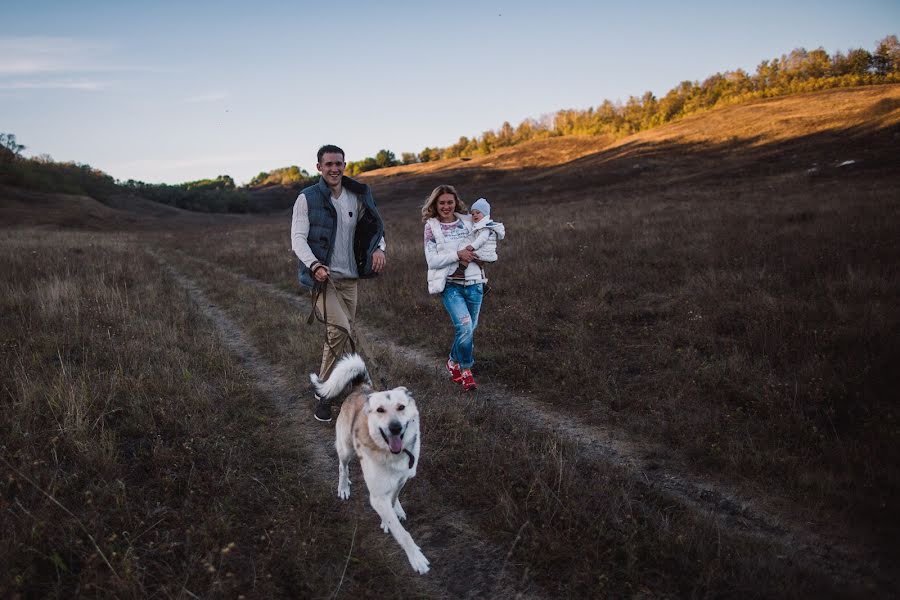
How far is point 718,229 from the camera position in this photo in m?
13.0

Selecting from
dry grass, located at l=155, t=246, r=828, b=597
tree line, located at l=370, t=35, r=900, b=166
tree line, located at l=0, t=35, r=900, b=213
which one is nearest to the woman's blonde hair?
dry grass, located at l=155, t=246, r=828, b=597

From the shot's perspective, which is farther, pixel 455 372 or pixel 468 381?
pixel 455 372

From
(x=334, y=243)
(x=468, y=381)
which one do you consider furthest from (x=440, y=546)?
(x=334, y=243)

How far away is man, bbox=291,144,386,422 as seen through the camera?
16.5 ft

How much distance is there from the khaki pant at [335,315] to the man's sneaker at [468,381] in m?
1.66

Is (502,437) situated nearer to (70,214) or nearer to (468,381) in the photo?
(468,381)

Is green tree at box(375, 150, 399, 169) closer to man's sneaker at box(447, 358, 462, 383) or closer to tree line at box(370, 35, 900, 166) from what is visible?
tree line at box(370, 35, 900, 166)

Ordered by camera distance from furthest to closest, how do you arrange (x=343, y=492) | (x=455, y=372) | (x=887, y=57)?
(x=887, y=57) → (x=455, y=372) → (x=343, y=492)

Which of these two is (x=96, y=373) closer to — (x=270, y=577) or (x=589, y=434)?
(x=270, y=577)

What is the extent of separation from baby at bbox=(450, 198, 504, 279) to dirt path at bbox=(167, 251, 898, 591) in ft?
5.89

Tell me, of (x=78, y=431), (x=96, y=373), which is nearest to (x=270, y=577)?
(x=78, y=431)

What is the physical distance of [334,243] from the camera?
528 centimetres

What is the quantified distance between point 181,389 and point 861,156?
112ft

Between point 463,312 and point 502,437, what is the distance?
1859 mm
